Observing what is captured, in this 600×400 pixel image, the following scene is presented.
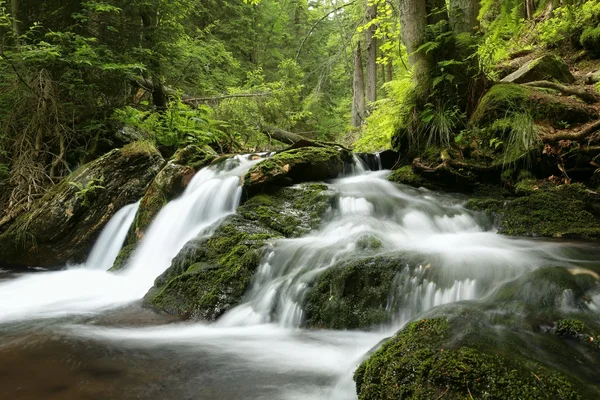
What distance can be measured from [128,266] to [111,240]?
1.15 metres

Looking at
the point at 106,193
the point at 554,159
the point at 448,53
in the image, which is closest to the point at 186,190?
the point at 106,193

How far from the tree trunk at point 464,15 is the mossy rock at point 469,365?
19.7 ft

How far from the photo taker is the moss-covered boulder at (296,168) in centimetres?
655

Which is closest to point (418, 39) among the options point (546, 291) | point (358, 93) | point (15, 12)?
point (546, 291)

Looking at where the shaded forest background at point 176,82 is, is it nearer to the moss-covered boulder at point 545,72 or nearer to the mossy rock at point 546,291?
the moss-covered boulder at point 545,72

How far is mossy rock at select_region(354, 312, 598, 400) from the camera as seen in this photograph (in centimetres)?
183

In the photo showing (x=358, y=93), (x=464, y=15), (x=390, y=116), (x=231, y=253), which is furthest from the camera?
(x=358, y=93)

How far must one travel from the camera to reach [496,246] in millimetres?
4301

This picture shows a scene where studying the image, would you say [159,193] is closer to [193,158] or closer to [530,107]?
[193,158]

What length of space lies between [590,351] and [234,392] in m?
2.16

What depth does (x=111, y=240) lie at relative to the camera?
721cm

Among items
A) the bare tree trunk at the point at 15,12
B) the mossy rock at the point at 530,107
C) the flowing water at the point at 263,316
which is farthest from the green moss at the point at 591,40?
the bare tree trunk at the point at 15,12

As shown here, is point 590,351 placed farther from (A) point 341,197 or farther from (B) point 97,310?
(B) point 97,310

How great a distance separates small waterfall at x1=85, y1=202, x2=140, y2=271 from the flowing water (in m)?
0.65
